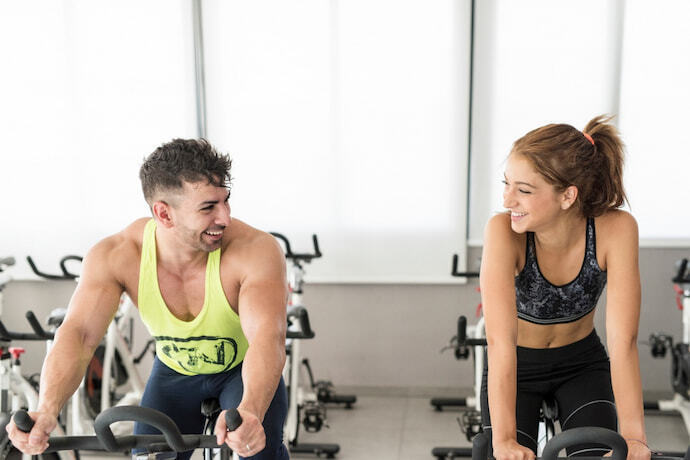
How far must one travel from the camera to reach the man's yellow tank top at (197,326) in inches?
75.6

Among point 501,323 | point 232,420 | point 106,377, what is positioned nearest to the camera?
point 232,420

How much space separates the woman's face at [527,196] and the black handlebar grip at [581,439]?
0.63 meters

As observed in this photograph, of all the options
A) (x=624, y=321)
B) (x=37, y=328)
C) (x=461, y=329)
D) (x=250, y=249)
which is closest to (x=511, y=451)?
(x=624, y=321)

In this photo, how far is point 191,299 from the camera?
1978 mm

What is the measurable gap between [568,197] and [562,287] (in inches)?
9.0

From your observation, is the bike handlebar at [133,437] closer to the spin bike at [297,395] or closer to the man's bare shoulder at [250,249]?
the man's bare shoulder at [250,249]

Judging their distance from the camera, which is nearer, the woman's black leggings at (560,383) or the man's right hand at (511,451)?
the man's right hand at (511,451)

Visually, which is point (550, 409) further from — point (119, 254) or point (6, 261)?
point (6, 261)

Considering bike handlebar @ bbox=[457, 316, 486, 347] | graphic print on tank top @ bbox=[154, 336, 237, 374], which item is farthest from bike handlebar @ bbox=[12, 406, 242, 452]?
bike handlebar @ bbox=[457, 316, 486, 347]

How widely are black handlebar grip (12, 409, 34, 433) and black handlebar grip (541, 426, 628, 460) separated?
0.97 metres

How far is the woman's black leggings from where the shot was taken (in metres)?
1.88

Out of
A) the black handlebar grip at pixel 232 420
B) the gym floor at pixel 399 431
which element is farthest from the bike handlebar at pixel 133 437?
the gym floor at pixel 399 431

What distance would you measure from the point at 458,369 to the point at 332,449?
3.22 ft

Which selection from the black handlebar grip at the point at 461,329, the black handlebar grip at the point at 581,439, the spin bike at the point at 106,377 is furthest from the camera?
the spin bike at the point at 106,377
